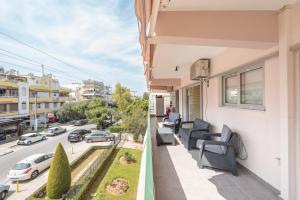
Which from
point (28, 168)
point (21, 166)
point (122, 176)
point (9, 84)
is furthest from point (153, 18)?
point (9, 84)

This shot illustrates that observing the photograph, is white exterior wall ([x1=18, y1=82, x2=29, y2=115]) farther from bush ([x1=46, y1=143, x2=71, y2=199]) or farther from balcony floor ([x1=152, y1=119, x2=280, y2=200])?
balcony floor ([x1=152, y1=119, x2=280, y2=200])

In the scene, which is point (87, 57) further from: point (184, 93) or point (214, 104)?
point (214, 104)

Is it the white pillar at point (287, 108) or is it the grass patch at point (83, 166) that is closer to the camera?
the white pillar at point (287, 108)

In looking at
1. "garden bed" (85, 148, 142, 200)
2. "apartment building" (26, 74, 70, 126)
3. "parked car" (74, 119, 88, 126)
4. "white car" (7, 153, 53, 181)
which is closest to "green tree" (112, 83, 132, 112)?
"parked car" (74, 119, 88, 126)

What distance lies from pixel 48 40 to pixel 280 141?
32.1 m

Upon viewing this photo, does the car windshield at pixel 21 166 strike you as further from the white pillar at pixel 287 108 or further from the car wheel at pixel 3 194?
the white pillar at pixel 287 108

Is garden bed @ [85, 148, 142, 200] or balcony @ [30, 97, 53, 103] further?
balcony @ [30, 97, 53, 103]

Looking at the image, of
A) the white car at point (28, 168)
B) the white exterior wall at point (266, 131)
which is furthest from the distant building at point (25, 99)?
the white exterior wall at point (266, 131)

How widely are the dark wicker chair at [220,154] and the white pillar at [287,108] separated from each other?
980mm

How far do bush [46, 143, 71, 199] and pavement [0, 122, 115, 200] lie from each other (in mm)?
2203

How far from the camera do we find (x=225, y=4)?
7.38ft

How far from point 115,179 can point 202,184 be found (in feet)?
28.2

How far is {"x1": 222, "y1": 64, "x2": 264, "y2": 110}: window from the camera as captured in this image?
3.26 meters

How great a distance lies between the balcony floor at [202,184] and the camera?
2.76 metres
